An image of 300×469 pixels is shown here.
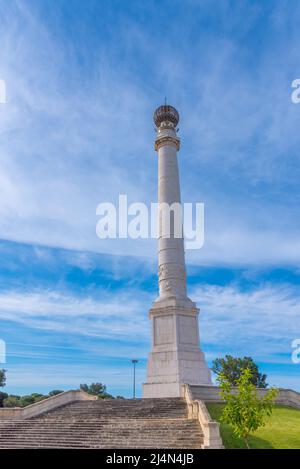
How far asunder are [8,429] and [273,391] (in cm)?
1435

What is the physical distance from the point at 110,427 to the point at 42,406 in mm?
7527

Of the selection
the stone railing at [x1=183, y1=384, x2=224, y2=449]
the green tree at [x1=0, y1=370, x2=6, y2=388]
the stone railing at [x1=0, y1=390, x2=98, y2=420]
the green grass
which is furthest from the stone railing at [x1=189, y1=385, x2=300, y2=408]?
the green tree at [x1=0, y1=370, x2=6, y2=388]

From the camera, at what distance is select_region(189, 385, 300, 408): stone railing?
23.9 metres

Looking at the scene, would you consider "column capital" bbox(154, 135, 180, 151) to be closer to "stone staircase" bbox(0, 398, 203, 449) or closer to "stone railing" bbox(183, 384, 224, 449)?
"stone staircase" bbox(0, 398, 203, 449)

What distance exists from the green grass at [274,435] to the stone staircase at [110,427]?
1354 millimetres

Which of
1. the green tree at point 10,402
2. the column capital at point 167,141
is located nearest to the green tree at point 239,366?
the green tree at point 10,402

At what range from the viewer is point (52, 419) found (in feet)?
71.9

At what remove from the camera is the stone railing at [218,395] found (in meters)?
23.9

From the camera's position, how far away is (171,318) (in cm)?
2877

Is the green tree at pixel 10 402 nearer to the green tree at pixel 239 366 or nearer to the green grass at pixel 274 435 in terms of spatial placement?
the green tree at pixel 239 366

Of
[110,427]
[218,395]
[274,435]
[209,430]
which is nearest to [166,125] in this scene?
[218,395]

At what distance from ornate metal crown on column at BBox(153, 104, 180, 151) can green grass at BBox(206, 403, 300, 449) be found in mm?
23065
